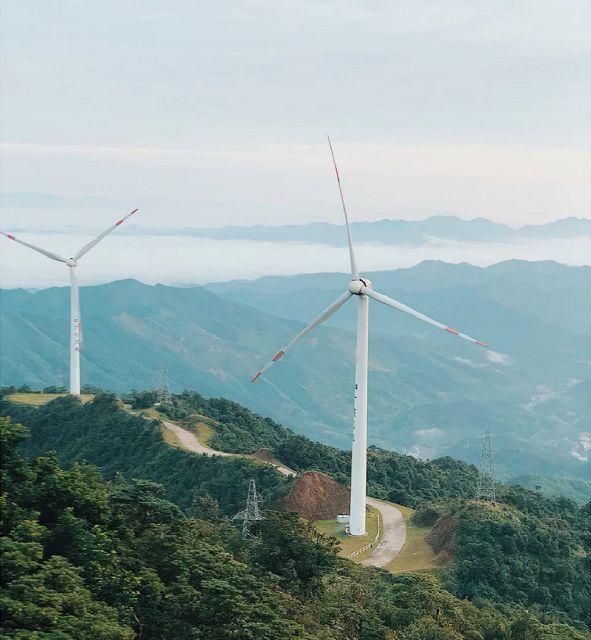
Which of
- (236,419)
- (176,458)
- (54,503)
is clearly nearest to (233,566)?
(54,503)

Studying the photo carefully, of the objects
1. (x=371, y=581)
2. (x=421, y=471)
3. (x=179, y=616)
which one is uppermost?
(x=179, y=616)

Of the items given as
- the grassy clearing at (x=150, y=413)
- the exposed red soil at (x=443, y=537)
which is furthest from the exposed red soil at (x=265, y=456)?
the exposed red soil at (x=443, y=537)

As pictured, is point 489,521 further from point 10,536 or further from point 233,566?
point 10,536

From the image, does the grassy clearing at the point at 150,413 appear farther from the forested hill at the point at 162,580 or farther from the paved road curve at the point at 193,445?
the forested hill at the point at 162,580

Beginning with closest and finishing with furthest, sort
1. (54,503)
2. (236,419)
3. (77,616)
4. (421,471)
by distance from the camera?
(77,616) < (54,503) < (421,471) < (236,419)

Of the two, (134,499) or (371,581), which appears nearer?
(134,499)

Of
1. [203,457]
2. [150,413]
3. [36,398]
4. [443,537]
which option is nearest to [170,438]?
[203,457]

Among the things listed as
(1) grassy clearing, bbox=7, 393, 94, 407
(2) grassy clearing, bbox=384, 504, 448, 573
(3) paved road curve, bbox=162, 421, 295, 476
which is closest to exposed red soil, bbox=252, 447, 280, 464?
(3) paved road curve, bbox=162, 421, 295, 476
